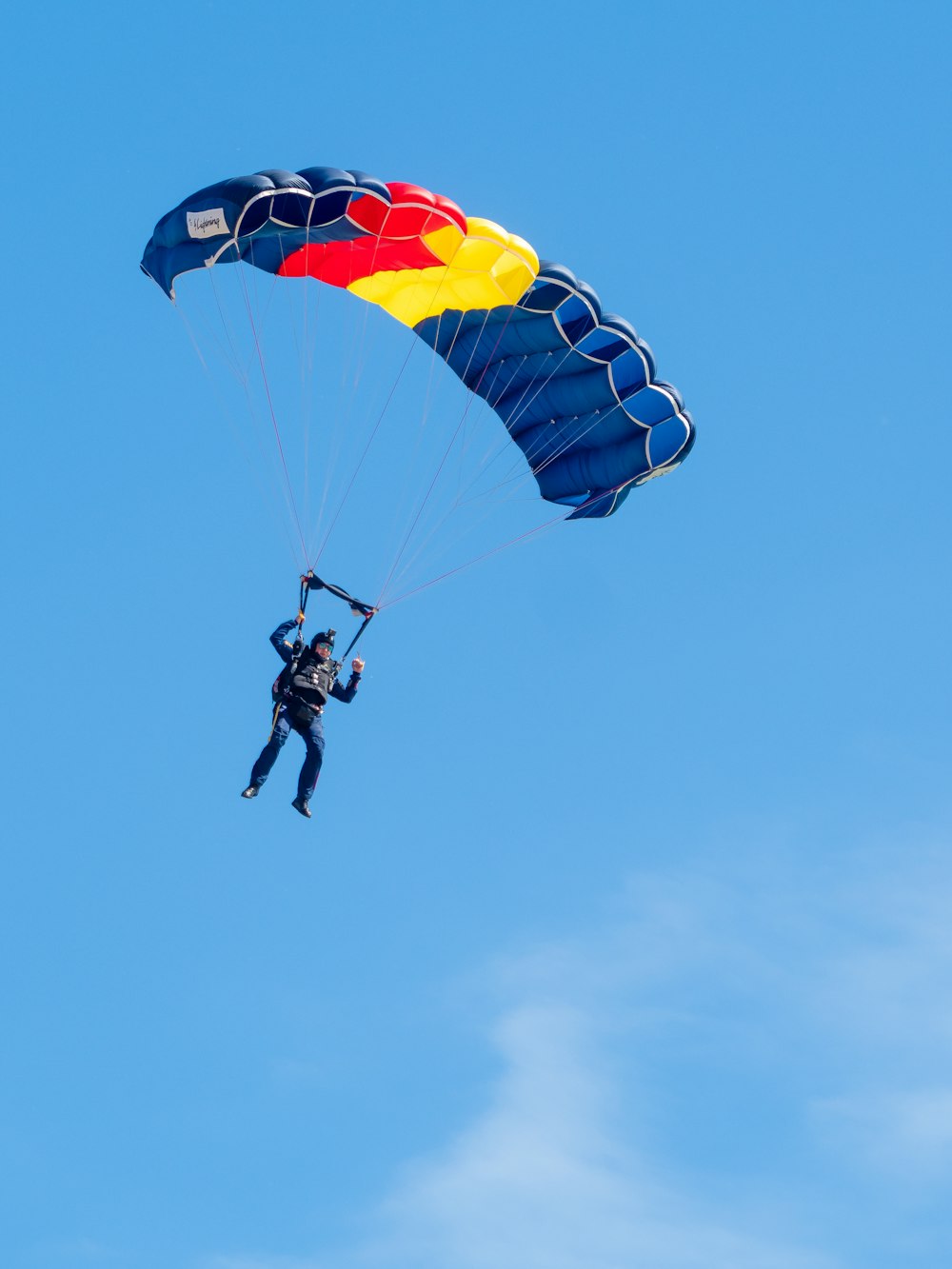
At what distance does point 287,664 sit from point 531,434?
3.89 m

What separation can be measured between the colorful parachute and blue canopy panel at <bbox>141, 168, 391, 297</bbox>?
0.01 m

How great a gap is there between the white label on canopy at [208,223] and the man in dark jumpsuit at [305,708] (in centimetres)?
331

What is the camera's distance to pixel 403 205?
20203mm

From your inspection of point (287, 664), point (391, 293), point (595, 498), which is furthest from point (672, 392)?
point (287, 664)

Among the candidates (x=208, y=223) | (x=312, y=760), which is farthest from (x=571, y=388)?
(x=312, y=760)

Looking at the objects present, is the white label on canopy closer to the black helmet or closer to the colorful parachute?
the colorful parachute

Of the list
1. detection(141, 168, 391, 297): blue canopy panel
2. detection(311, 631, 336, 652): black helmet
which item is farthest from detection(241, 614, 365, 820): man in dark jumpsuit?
detection(141, 168, 391, 297): blue canopy panel

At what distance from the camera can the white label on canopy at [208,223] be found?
19812 mm

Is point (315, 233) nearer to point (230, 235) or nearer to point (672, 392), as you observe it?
point (230, 235)

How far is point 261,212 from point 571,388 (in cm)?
373

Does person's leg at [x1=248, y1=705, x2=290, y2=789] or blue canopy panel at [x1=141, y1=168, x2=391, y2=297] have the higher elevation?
blue canopy panel at [x1=141, y1=168, x2=391, y2=297]

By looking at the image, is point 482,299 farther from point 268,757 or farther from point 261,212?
point 268,757

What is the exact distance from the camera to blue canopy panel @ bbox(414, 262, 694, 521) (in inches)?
842

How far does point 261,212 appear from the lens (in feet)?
64.7
